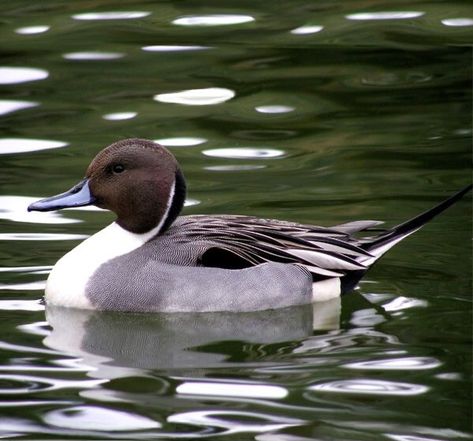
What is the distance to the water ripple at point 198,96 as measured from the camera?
11641 millimetres

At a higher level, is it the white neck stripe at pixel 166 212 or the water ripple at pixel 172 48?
the water ripple at pixel 172 48

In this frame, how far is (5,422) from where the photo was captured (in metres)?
6.10

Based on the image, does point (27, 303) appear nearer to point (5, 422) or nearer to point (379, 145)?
point (5, 422)

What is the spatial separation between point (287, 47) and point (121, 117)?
1939 millimetres

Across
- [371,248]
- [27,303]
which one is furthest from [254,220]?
[27,303]

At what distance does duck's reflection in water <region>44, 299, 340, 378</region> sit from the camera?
23.0 feet

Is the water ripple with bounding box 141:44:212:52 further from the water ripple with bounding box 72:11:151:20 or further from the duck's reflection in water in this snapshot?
the duck's reflection in water

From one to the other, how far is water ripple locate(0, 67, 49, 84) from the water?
2 cm

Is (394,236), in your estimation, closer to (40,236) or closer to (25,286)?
(25,286)

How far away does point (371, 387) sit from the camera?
6.48 metres

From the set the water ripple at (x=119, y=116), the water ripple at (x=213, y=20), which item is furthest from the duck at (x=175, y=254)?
the water ripple at (x=213, y=20)

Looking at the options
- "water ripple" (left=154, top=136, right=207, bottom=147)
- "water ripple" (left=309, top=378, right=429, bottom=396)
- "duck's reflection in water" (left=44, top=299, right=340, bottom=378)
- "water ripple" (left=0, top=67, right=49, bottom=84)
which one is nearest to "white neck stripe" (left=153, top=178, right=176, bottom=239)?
"duck's reflection in water" (left=44, top=299, right=340, bottom=378)

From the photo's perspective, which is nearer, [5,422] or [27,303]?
[5,422]

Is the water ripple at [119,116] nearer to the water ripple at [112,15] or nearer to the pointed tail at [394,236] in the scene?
the water ripple at [112,15]
